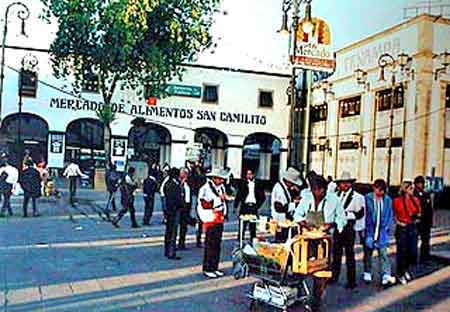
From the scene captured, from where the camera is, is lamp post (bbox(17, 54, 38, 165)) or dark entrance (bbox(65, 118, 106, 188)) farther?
dark entrance (bbox(65, 118, 106, 188))

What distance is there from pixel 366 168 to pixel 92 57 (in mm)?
9645

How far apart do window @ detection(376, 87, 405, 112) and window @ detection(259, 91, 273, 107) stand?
5.96 metres

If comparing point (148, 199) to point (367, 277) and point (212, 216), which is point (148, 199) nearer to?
point (212, 216)

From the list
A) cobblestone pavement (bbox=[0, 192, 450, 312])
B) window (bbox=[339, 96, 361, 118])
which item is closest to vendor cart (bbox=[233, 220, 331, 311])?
cobblestone pavement (bbox=[0, 192, 450, 312])

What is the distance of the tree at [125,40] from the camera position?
2017 cm

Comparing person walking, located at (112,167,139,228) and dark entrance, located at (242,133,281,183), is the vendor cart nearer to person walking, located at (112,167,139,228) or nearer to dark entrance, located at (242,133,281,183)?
person walking, located at (112,167,139,228)

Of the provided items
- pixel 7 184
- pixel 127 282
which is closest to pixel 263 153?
pixel 7 184

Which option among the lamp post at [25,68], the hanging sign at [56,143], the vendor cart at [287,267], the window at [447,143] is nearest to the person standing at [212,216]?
the vendor cart at [287,267]

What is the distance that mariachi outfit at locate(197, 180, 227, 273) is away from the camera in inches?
287

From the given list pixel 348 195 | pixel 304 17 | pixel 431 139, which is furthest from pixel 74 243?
pixel 431 139

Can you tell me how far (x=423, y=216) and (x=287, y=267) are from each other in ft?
13.7

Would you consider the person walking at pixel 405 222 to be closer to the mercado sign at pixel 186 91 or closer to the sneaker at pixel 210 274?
the sneaker at pixel 210 274

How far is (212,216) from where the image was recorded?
733 cm

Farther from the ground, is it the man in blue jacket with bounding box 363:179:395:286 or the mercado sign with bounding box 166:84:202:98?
the mercado sign with bounding box 166:84:202:98
